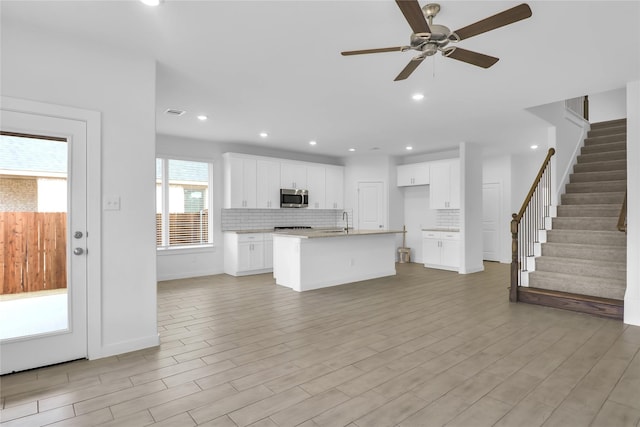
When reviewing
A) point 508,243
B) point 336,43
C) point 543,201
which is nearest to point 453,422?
point 336,43

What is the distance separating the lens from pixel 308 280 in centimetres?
565

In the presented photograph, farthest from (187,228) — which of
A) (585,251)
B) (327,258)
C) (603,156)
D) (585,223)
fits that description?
(603,156)

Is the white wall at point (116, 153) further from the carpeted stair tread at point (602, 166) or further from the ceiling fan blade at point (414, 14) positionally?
the carpeted stair tread at point (602, 166)

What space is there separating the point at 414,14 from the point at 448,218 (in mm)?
7050

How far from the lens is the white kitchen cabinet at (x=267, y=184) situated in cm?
744

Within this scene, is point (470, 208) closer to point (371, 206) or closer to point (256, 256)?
point (371, 206)

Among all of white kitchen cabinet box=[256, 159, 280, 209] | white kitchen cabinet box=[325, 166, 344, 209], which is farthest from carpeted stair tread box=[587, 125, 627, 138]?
white kitchen cabinet box=[256, 159, 280, 209]

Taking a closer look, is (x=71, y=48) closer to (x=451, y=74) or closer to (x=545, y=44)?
(x=451, y=74)

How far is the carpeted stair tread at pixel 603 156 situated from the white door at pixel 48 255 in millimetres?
7579

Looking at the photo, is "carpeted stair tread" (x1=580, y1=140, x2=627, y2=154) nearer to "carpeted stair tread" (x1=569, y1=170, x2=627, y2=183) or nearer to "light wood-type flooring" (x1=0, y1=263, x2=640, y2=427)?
"carpeted stair tread" (x1=569, y1=170, x2=627, y2=183)

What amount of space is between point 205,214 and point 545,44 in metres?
6.03

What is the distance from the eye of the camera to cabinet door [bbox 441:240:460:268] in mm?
7484

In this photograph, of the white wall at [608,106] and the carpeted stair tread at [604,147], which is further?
the white wall at [608,106]

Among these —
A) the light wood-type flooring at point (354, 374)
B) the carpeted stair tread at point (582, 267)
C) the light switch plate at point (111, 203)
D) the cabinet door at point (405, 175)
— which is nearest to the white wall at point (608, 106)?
the cabinet door at point (405, 175)
